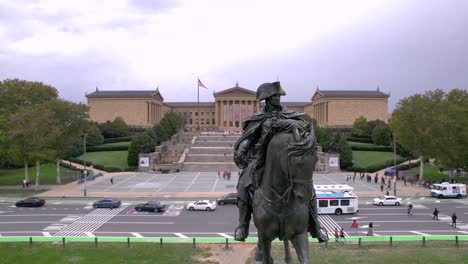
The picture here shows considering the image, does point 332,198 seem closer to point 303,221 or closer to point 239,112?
point 303,221

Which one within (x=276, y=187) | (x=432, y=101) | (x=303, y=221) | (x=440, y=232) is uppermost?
(x=432, y=101)

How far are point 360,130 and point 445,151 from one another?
47.9m

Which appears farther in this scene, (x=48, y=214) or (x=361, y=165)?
(x=361, y=165)

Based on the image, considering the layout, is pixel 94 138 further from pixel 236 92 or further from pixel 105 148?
pixel 236 92

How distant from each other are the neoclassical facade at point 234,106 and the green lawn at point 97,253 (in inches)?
4346

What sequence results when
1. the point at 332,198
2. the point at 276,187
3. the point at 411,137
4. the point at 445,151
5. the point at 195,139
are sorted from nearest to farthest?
the point at 276,187, the point at 332,198, the point at 445,151, the point at 411,137, the point at 195,139

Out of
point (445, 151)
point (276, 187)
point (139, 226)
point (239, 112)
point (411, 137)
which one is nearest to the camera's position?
point (276, 187)

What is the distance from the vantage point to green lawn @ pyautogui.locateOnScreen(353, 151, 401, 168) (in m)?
68.3

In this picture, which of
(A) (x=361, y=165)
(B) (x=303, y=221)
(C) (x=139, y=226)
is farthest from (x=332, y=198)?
(A) (x=361, y=165)

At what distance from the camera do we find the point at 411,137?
5019 cm

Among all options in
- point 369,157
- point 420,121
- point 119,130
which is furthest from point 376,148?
point 119,130

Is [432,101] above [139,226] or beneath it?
above

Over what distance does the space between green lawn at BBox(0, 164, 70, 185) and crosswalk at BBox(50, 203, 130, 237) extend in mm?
22935

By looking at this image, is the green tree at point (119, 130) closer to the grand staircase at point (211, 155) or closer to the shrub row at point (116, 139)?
the shrub row at point (116, 139)
